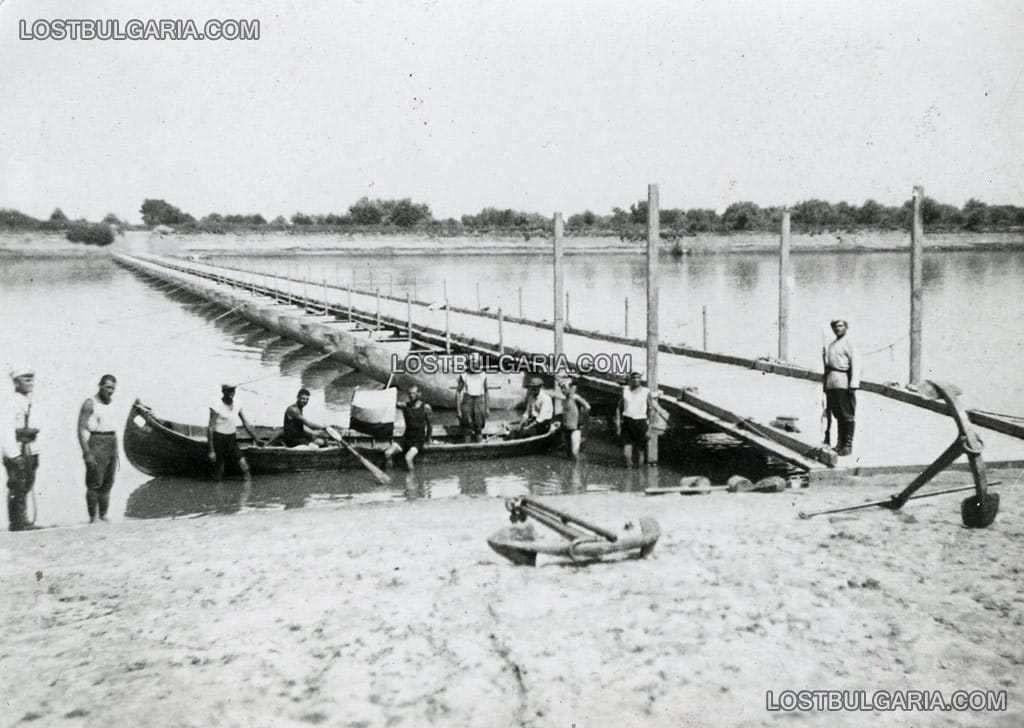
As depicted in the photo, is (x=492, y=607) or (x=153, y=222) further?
(x=153, y=222)

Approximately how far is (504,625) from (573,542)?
1158mm

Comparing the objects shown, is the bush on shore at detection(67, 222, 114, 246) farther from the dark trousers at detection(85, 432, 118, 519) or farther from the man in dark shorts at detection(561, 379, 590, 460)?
the dark trousers at detection(85, 432, 118, 519)

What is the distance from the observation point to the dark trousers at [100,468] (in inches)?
396

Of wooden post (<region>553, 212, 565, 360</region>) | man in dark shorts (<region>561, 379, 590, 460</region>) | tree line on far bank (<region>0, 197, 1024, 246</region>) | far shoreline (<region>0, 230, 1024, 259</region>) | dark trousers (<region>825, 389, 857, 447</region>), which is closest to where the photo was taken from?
dark trousers (<region>825, 389, 857, 447</region>)

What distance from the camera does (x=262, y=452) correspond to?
13219 mm

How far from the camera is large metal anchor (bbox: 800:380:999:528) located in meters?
7.02

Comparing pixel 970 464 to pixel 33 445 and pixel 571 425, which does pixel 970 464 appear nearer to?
pixel 571 425

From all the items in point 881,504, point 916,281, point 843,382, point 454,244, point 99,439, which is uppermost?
point 454,244

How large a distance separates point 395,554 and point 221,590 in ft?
5.06

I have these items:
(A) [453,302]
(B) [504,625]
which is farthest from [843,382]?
(A) [453,302]

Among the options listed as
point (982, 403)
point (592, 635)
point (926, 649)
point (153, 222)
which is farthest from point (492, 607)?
point (153, 222)

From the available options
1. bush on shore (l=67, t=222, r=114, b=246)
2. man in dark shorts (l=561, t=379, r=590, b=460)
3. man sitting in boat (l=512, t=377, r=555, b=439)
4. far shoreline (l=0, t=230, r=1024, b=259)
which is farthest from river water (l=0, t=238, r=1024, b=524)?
bush on shore (l=67, t=222, r=114, b=246)

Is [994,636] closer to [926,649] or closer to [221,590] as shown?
[926,649]

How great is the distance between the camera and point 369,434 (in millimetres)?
14195
